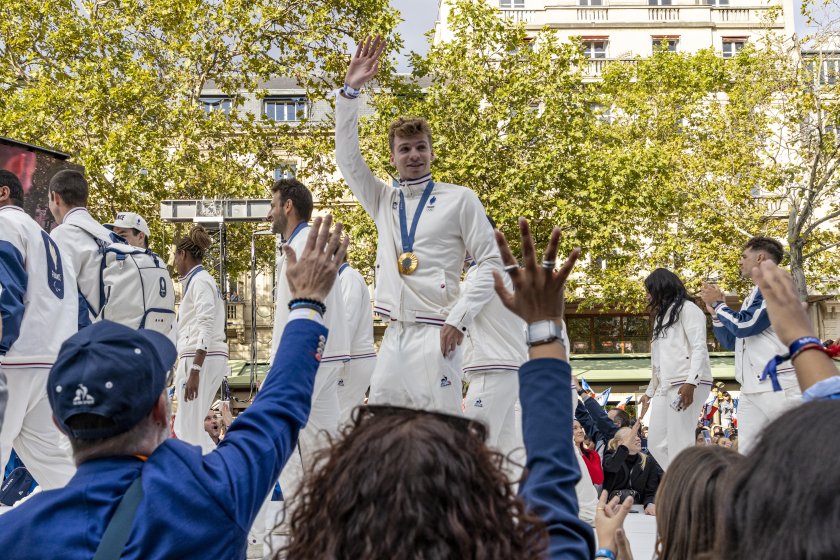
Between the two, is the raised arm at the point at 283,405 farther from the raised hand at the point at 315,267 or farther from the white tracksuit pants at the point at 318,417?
the white tracksuit pants at the point at 318,417

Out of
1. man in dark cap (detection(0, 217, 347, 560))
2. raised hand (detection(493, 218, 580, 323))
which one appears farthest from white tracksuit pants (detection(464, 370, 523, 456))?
raised hand (detection(493, 218, 580, 323))

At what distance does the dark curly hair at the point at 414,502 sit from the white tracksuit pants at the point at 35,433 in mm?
4492

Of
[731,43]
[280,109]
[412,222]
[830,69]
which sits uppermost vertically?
[731,43]

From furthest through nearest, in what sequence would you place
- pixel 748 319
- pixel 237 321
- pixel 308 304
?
pixel 237 321, pixel 748 319, pixel 308 304

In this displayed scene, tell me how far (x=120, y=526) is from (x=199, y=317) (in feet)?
24.8

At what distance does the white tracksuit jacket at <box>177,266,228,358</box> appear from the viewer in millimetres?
9484

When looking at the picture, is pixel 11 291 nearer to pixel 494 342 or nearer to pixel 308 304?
pixel 494 342

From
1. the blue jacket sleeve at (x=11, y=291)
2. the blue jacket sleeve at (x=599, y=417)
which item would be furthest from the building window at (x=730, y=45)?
the blue jacket sleeve at (x=11, y=291)

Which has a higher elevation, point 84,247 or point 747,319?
point 84,247

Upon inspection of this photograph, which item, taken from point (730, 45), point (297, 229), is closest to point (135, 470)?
point (297, 229)

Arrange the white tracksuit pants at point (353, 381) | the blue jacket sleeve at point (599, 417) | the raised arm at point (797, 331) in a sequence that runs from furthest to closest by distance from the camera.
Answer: the blue jacket sleeve at point (599, 417) < the white tracksuit pants at point (353, 381) < the raised arm at point (797, 331)

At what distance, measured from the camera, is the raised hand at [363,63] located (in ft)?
18.5

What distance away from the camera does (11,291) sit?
562cm

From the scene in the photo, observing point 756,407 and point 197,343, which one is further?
point 197,343
